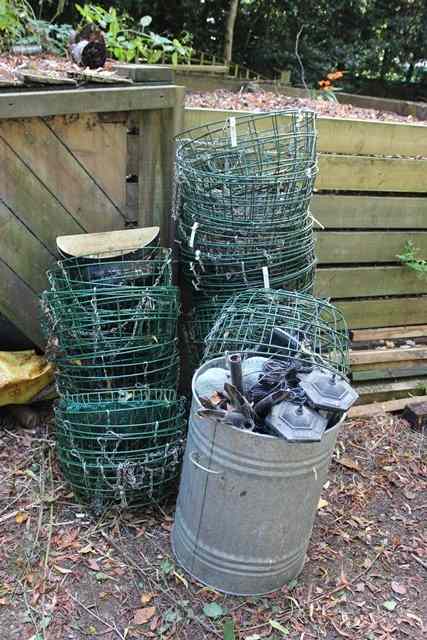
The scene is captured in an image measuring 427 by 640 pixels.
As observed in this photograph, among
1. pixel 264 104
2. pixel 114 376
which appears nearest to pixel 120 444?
pixel 114 376

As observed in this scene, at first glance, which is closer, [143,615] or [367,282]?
[143,615]

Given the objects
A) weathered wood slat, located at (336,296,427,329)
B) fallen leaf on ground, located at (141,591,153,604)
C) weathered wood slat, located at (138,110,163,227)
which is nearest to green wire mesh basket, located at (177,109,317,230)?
weathered wood slat, located at (138,110,163,227)

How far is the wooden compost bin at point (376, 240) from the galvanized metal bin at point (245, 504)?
166 centimetres

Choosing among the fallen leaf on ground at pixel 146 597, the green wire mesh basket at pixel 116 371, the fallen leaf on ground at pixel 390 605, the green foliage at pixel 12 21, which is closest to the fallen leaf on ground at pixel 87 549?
the fallen leaf on ground at pixel 146 597

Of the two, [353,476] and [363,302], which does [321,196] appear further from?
[353,476]

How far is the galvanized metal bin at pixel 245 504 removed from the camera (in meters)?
1.95

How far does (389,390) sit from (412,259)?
0.89 m

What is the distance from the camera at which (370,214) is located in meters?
3.62

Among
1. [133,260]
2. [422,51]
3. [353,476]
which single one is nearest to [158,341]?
[133,260]

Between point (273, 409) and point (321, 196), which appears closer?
point (273, 409)

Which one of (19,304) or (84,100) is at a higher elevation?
(84,100)

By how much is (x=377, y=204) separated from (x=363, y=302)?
0.66 metres

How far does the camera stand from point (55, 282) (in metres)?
2.50

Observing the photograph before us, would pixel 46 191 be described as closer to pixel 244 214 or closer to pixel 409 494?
pixel 244 214
